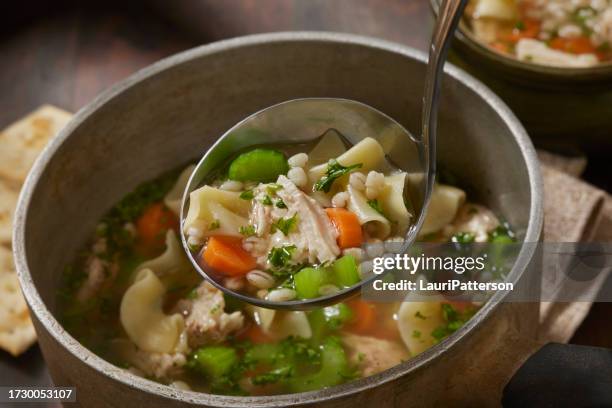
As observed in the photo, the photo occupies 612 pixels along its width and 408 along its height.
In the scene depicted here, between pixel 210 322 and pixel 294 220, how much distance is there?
408mm

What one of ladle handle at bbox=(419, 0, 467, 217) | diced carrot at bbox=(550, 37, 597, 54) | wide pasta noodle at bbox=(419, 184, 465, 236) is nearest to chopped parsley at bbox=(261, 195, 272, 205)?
ladle handle at bbox=(419, 0, 467, 217)

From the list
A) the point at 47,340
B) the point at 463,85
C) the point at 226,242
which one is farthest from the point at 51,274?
the point at 463,85

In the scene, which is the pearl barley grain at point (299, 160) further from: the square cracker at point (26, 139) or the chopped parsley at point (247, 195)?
the square cracker at point (26, 139)

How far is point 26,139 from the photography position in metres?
2.76

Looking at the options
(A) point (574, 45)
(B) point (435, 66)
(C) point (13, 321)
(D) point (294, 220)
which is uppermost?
(B) point (435, 66)

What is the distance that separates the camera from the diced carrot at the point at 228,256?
1761 millimetres

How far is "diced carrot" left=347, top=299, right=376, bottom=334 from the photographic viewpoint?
209 cm

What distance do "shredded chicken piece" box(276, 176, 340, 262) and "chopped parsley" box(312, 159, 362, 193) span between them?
0.06 meters

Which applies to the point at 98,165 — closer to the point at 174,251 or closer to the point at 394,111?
the point at 174,251

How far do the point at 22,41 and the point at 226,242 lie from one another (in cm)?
178

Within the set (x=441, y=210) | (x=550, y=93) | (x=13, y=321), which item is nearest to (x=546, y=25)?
(x=550, y=93)

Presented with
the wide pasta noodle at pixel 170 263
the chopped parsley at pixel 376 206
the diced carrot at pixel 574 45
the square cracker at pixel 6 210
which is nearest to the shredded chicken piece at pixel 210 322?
the wide pasta noodle at pixel 170 263

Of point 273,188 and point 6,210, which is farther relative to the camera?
point 6,210

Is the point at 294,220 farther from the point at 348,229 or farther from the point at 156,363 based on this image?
the point at 156,363
